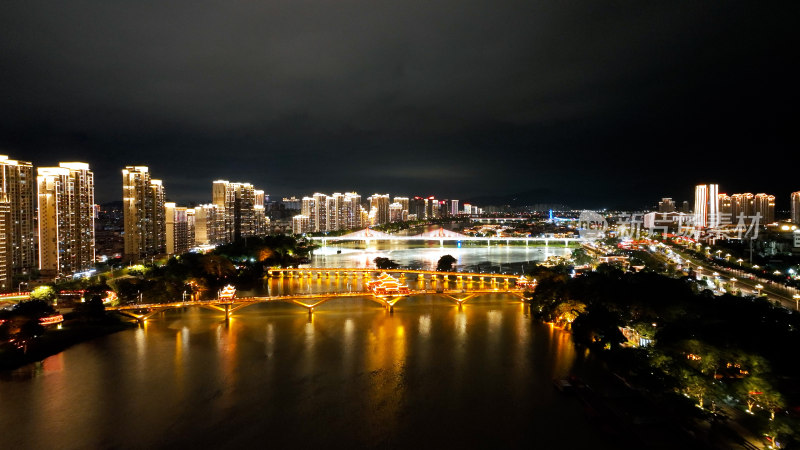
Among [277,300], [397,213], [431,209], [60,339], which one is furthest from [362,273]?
[431,209]

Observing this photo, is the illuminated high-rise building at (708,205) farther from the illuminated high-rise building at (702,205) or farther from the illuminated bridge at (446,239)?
the illuminated bridge at (446,239)

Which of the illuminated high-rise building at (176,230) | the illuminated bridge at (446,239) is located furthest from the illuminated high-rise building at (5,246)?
the illuminated bridge at (446,239)

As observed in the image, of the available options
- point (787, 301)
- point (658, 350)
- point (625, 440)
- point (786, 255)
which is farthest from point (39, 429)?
point (786, 255)

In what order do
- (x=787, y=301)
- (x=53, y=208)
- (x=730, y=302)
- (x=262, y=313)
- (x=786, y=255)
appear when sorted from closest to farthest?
(x=730, y=302) → (x=787, y=301) → (x=262, y=313) → (x=53, y=208) → (x=786, y=255)

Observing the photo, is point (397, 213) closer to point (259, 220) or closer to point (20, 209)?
point (259, 220)

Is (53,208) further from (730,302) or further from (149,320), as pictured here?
(730,302)
